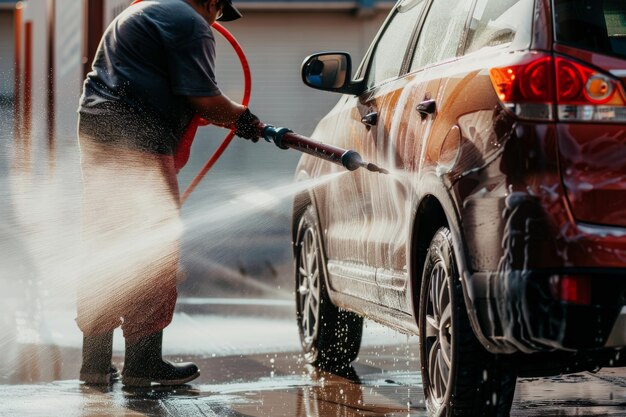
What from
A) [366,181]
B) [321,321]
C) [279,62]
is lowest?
[321,321]

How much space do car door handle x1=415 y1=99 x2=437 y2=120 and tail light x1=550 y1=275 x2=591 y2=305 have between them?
1.09 metres

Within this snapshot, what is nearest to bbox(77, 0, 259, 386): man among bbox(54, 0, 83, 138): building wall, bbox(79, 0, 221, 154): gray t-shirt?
bbox(79, 0, 221, 154): gray t-shirt

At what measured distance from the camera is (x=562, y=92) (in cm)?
A: 405

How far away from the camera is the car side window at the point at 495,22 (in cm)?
436

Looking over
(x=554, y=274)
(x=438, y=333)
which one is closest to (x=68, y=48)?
(x=438, y=333)

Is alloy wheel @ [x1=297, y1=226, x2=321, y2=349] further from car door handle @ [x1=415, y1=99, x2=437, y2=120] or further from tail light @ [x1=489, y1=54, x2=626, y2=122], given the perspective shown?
tail light @ [x1=489, y1=54, x2=626, y2=122]

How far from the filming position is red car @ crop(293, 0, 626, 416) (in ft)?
12.9

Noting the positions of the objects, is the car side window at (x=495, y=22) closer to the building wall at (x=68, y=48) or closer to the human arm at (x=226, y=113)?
the human arm at (x=226, y=113)

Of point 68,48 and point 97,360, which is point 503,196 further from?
point 68,48

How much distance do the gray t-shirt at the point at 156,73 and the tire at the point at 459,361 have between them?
7.02ft

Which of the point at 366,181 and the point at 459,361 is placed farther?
the point at 366,181

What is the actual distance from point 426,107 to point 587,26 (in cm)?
86

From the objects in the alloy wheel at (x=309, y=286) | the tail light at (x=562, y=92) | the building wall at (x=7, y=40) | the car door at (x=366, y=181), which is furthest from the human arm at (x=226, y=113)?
the building wall at (x=7, y=40)

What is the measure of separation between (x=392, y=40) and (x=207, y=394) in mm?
1879
